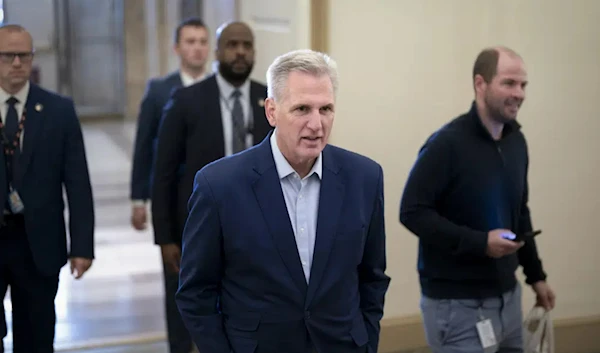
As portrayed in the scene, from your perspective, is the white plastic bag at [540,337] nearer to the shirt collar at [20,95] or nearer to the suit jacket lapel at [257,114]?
the suit jacket lapel at [257,114]

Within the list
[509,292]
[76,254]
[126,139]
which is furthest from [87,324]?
[126,139]

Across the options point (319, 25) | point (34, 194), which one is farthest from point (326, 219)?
Answer: point (319, 25)

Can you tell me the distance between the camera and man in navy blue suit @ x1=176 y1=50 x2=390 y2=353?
2.53m

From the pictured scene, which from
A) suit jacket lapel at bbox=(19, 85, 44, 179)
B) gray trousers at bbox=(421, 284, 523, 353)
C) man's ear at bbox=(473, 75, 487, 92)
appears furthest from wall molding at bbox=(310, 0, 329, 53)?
gray trousers at bbox=(421, 284, 523, 353)

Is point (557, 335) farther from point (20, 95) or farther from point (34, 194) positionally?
point (20, 95)

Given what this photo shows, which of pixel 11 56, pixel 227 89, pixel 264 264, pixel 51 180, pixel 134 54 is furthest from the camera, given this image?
pixel 134 54

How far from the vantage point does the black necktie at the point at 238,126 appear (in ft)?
14.5

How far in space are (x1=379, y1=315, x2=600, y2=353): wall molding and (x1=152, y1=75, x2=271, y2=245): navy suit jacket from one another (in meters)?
1.42

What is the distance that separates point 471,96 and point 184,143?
164 centimetres

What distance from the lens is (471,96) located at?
16.8 ft

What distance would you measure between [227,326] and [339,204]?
45cm

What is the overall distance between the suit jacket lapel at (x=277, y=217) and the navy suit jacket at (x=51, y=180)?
5.51 ft

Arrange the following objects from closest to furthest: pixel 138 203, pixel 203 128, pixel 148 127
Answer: pixel 203 128
pixel 148 127
pixel 138 203

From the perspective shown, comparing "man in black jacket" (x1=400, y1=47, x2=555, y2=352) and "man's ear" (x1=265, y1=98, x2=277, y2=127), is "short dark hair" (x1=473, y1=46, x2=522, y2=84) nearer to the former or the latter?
"man in black jacket" (x1=400, y1=47, x2=555, y2=352)
